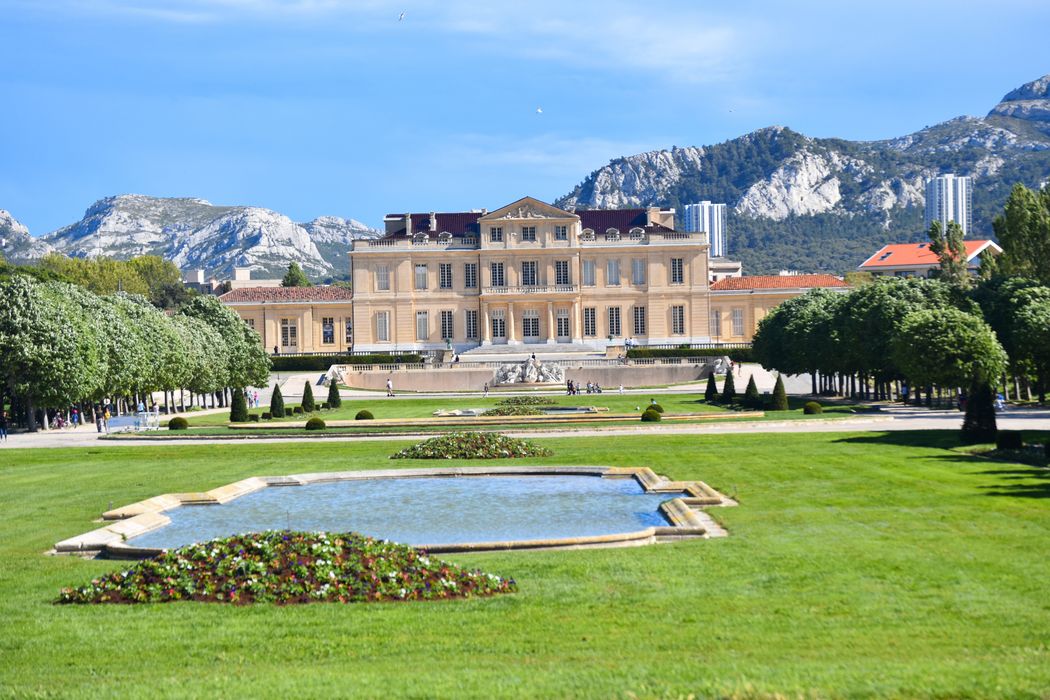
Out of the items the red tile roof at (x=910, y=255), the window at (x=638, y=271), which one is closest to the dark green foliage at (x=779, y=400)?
the window at (x=638, y=271)

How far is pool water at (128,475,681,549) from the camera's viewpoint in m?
16.2

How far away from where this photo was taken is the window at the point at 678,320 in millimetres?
90062

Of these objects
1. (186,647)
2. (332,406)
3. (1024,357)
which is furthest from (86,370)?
(186,647)

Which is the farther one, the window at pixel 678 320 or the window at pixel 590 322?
the window at pixel 590 322

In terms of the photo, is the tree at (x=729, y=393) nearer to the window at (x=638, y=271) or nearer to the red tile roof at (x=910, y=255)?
the window at (x=638, y=271)

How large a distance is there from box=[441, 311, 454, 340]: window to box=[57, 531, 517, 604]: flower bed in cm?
7848

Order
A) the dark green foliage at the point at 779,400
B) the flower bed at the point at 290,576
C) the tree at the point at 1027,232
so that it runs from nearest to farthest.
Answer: the flower bed at the point at 290,576 < the dark green foliage at the point at 779,400 < the tree at the point at 1027,232

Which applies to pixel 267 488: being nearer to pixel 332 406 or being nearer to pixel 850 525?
pixel 850 525

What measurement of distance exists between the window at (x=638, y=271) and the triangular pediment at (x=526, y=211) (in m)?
5.80

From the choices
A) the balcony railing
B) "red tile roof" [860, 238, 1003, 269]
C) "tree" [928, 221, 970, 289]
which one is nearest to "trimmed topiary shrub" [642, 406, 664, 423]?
"tree" [928, 221, 970, 289]

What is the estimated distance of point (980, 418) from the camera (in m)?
27.6

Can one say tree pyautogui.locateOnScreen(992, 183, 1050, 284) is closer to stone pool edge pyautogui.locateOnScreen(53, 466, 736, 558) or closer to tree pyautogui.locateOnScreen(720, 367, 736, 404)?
tree pyautogui.locateOnScreen(720, 367, 736, 404)

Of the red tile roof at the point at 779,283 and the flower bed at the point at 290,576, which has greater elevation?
the red tile roof at the point at 779,283

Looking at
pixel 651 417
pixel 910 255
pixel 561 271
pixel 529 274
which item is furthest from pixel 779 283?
pixel 651 417
